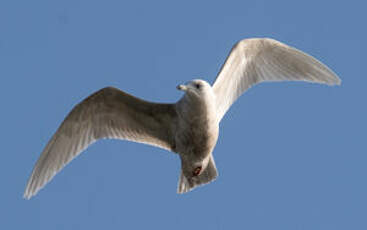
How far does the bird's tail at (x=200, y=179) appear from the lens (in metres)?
11.0

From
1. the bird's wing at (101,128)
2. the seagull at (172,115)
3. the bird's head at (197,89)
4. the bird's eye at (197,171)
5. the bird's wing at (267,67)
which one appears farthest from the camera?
the bird's wing at (267,67)

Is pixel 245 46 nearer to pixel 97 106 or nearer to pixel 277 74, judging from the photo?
pixel 277 74

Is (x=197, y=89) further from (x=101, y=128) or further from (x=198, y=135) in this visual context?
(x=101, y=128)

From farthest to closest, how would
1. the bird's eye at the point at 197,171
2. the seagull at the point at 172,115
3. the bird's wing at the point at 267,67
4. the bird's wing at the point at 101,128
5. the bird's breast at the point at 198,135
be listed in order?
the bird's wing at the point at 267,67, the bird's wing at the point at 101,128, the seagull at the point at 172,115, the bird's eye at the point at 197,171, the bird's breast at the point at 198,135

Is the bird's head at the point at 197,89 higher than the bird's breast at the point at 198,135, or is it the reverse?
the bird's head at the point at 197,89

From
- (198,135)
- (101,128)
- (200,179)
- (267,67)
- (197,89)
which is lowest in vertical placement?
(200,179)

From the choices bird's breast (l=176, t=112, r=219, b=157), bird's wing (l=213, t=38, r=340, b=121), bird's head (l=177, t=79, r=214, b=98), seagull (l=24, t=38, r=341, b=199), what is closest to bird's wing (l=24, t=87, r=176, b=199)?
seagull (l=24, t=38, r=341, b=199)

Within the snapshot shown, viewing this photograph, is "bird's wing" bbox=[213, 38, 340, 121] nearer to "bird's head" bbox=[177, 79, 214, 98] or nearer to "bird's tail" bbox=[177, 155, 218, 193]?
"bird's tail" bbox=[177, 155, 218, 193]

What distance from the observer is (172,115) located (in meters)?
10.6

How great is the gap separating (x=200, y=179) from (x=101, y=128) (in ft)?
5.66

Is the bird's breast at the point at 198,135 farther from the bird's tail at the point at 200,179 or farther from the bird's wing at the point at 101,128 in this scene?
the bird's tail at the point at 200,179

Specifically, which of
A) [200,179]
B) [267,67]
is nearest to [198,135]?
[200,179]

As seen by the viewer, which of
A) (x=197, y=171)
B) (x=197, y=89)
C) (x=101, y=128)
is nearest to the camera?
(x=197, y=89)

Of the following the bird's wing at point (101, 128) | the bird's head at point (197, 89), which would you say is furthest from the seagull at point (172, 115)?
the bird's head at point (197, 89)
